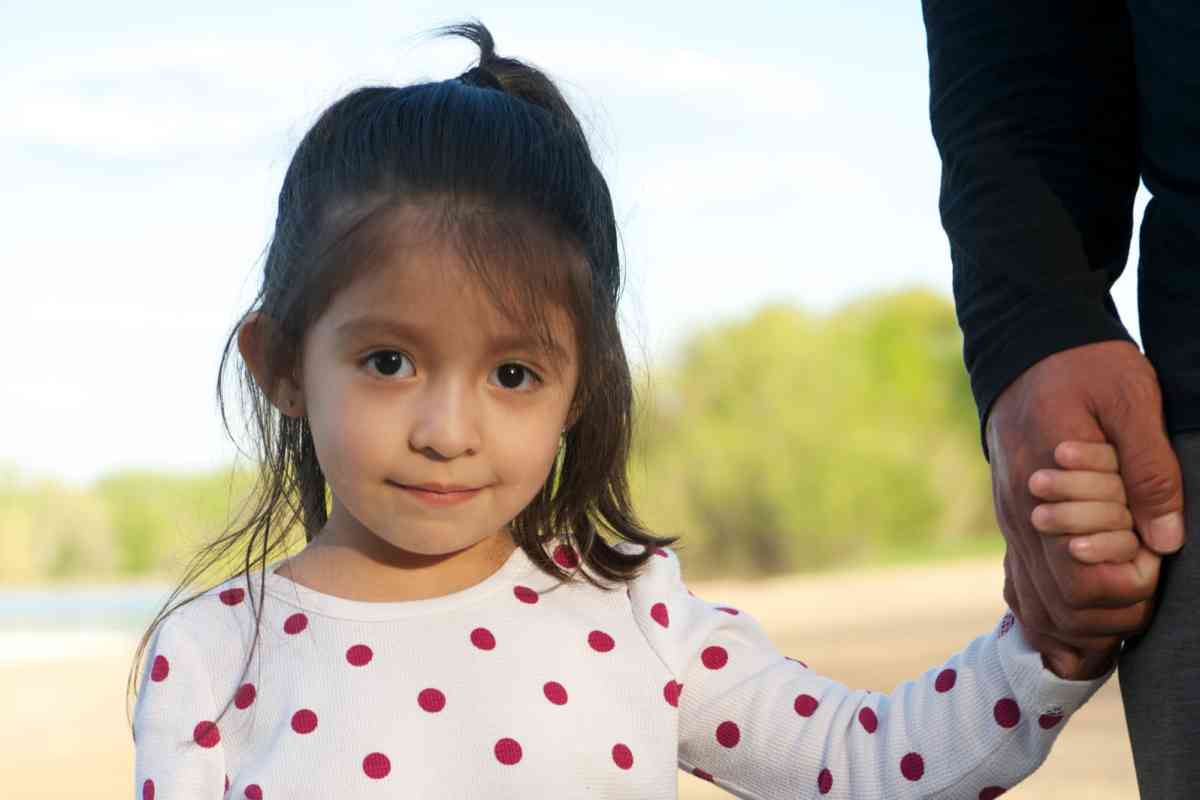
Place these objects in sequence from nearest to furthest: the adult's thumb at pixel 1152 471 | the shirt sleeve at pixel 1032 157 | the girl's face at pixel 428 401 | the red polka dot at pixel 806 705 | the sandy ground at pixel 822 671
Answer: the adult's thumb at pixel 1152 471 → the shirt sleeve at pixel 1032 157 → the girl's face at pixel 428 401 → the red polka dot at pixel 806 705 → the sandy ground at pixel 822 671

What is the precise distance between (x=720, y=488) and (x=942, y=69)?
44.9 ft

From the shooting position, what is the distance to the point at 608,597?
6.82ft

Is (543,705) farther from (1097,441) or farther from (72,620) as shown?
(72,620)

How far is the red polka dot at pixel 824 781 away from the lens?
2.01 m

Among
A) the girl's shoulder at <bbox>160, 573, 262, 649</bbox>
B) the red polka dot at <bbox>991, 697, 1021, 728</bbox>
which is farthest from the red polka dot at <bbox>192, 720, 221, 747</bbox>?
the red polka dot at <bbox>991, 697, 1021, 728</bbox>

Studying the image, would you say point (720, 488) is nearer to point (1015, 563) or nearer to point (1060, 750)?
point (1060, 750)

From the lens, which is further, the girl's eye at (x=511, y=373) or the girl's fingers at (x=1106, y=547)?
the girl's eye at (x=511, y=373)

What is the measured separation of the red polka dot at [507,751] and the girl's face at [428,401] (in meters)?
0.24

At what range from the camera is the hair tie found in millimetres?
2225

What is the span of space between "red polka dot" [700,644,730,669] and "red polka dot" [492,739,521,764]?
1.00 feet

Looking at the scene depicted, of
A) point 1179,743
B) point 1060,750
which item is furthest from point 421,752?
point 1060,750

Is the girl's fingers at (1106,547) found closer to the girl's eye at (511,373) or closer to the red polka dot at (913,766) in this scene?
the red polka dot at (913,766)

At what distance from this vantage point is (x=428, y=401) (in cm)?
183

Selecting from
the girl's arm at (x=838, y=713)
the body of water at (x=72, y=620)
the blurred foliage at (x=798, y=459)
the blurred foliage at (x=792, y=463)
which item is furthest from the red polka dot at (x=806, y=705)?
the blurred foliage at (x=792, y=463)
